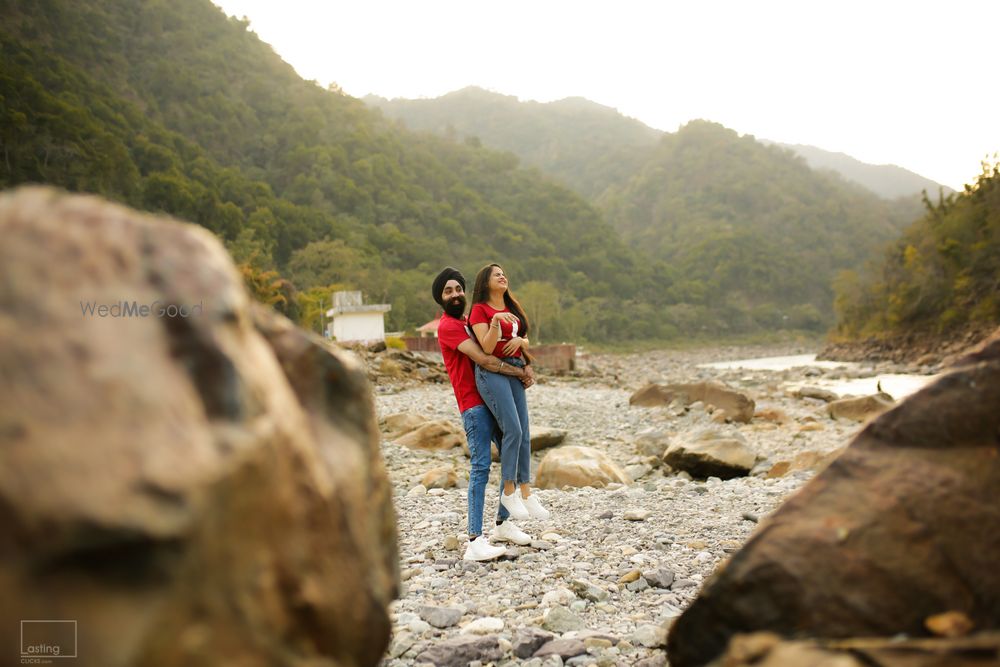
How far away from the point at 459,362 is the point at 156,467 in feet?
11.2

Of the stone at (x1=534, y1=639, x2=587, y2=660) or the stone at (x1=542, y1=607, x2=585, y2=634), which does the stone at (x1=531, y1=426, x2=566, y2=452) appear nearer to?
the stone at (x1=542, y1=607, x2=585, y2=634)

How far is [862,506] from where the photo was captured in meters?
1.90

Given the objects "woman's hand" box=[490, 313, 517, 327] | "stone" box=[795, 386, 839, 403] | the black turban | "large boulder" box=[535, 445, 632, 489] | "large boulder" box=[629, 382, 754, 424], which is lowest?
"stone" box=[795, 386, 839, 403]

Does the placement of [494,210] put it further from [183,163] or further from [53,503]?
[53,503]

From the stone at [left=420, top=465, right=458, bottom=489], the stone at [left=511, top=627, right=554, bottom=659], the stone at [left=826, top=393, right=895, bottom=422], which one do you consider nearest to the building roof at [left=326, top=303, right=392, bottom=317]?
the stone at [left=826, top=393, right=895, bottom=422]

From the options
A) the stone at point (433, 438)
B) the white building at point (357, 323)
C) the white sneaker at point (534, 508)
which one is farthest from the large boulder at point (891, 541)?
the white building at point (357, 323)

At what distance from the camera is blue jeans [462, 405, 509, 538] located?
4.45 metres

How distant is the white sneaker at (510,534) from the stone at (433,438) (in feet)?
15.6

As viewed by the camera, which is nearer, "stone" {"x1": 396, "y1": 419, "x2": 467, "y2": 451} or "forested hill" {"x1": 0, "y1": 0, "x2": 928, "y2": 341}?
"stone" {"x1": 396, "y1": 419, "x2": 467, "y2": 451}

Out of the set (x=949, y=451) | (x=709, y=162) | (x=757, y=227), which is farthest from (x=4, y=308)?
(x=709, y=162)

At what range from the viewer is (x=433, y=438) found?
382 inches

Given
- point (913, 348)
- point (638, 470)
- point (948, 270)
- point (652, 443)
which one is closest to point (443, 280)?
point (638, 470)

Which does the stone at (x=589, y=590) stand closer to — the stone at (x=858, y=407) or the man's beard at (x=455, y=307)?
the man's beard at (x=455, y=307)

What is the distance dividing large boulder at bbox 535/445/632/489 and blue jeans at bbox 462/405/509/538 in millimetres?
2568
